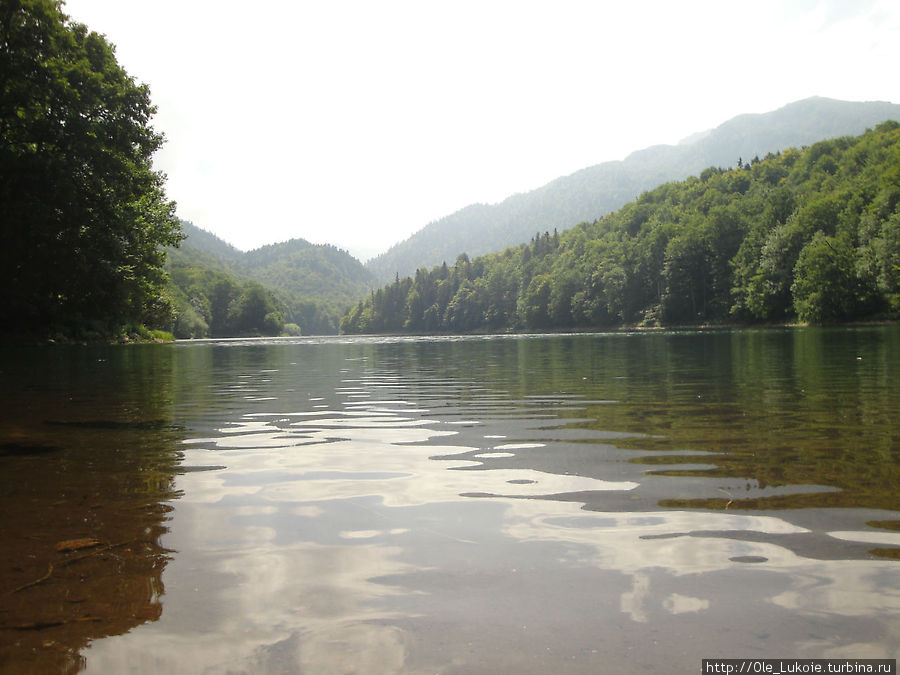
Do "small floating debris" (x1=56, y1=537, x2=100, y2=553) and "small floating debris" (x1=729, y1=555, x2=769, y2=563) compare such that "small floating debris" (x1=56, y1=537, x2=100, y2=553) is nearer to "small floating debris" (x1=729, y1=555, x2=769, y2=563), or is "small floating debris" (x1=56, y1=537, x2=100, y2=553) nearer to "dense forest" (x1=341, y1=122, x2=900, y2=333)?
→ "small floating debris" (x1=729, y1=555, x2=769, y2=563)

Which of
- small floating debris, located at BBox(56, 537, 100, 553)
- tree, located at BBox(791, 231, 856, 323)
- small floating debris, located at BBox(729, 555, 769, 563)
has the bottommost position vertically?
small floating debris, located at BBox(729, 555, 769, 563)

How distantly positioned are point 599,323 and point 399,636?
148 metres

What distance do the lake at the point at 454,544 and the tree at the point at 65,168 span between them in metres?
33.3

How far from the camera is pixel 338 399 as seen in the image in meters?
14.5

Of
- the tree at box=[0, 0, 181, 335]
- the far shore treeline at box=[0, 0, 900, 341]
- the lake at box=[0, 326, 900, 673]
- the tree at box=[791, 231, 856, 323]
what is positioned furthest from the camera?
the tree at box=[791, 231, 856, 323]

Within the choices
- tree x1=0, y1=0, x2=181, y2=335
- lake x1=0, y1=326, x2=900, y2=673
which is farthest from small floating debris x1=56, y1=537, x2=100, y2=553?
tree x1=0, y1=0, x2=181, y2=335

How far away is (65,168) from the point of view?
35.8 metres

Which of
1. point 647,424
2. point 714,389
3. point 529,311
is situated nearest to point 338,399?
point 647,424

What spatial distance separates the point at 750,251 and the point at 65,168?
103360mm

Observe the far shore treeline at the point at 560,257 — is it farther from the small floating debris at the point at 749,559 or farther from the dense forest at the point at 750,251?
the small floating debris at the point at 749,559

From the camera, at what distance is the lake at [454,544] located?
9.28ft

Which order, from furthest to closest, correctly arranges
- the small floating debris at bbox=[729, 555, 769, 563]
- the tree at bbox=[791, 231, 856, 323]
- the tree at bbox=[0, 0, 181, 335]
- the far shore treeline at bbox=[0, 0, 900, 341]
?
the tree at bbox=[791, 231, 856, 323]
the far shore treeline at bbox=[0, 0, 900, 341]
the tree at bbox=[0, 0, 181, 335]
the small floating debris at bbox=[729, 555, 769, 563]

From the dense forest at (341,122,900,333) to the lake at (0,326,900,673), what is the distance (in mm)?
77518

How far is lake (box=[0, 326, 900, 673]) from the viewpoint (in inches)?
111
